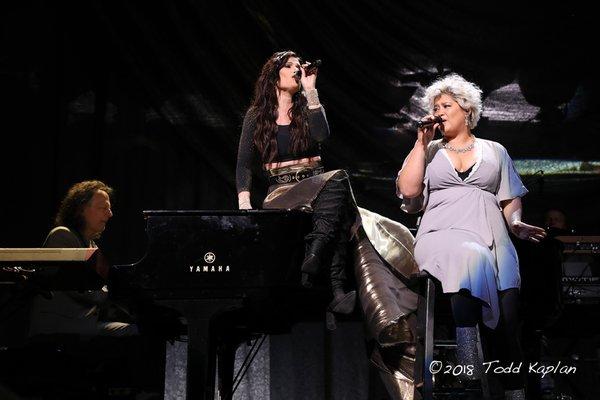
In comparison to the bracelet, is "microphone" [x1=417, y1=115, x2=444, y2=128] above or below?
below

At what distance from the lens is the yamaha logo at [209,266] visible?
329 centimetres

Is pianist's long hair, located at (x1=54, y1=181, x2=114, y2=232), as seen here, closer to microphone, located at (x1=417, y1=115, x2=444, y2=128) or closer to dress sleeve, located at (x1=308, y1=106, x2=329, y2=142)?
dress sleeve, located at (x1=308, y1=106, x2=329, y2=142)

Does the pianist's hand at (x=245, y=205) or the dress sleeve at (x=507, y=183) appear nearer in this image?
the dress sleeve at (x=507, y=183)

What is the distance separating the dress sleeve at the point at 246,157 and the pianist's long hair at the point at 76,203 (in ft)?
4.15

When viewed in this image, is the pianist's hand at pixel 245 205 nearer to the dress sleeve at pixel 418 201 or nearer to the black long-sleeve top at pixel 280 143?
the black long-sleeve top at pixel 280 143

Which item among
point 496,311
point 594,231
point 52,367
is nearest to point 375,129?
point 594,231

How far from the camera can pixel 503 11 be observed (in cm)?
553

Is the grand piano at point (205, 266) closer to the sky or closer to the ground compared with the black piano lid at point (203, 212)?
closer to the ground

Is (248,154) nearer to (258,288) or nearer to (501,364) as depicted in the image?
(258,288)

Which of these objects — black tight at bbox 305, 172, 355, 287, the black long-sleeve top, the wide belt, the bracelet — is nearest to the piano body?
black tight at bbox 305, 172, 355, 287

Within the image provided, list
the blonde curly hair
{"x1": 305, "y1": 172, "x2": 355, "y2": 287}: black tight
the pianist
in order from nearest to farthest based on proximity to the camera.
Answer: {"x1": 305, "y1": 172, "x2": 355, "y2": 287}: black tight
the blonde curly hair
the pianist

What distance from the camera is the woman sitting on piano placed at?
3.51m

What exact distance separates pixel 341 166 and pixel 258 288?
6.73ft

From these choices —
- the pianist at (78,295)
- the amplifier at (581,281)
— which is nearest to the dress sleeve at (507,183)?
the amplifier at (581,281)
